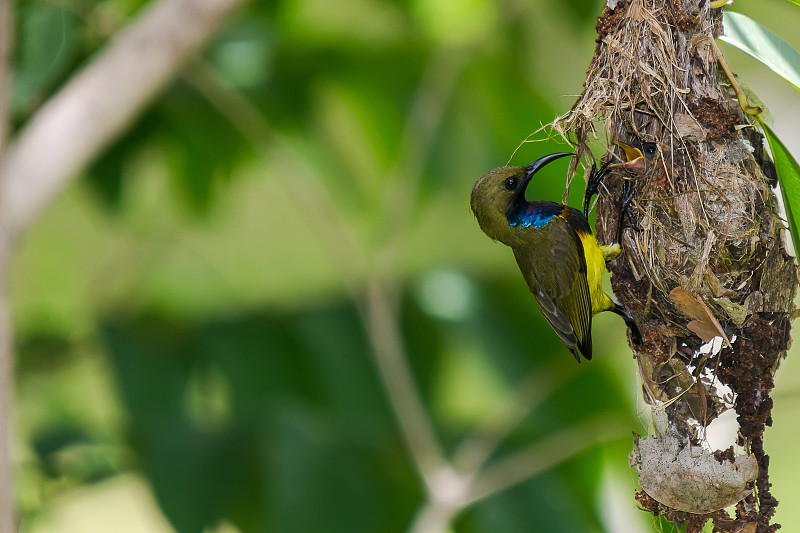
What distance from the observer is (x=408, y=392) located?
333cm

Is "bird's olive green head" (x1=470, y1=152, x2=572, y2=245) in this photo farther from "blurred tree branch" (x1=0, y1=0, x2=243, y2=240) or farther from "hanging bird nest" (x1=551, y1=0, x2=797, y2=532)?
"blurred tree branch" (x1=0, y1=0, x2=243, y2=240)

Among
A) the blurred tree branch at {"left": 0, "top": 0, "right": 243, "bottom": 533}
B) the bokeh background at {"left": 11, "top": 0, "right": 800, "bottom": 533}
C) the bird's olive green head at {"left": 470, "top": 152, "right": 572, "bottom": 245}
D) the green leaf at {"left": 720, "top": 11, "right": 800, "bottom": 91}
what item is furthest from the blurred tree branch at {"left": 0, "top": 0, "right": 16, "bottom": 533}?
the green leaf at {"left": 720, "top": 11, "right": 800, "bottom": 91}

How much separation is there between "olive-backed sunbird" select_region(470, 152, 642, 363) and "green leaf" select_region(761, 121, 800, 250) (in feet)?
0.80

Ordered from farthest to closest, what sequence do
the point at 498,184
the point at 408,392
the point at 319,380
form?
the point at 319,380 → the point at 408,392 → the point at 498,184

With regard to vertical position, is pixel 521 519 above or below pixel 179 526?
below

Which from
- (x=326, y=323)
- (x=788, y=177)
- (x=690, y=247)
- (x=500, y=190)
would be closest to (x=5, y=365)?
(x=326, y=323)

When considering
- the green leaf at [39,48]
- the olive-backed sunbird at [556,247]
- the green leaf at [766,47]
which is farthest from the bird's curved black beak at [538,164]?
A: the green leaf at [39,48]

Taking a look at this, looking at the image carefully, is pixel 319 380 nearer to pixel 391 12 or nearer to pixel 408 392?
pixel 408 392

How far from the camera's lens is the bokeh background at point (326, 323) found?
317 cm

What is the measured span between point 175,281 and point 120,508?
2763mm

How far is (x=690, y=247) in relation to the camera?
1.44 meters

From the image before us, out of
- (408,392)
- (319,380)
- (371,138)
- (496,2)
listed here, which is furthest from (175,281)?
(496,2)

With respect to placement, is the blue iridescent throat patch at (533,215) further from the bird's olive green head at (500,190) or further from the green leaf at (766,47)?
the green leaf at (766,47)

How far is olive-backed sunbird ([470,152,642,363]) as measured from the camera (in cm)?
150
